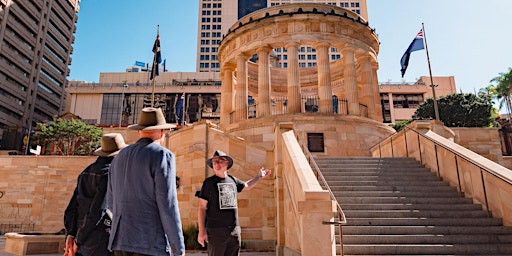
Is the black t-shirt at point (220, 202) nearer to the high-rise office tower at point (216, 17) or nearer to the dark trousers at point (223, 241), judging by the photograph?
the dark trousers at point (223, 241)

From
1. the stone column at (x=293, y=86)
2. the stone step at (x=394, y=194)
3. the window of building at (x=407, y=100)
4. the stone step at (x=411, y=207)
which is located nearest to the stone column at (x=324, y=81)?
the stone column at (x=293, y=86)

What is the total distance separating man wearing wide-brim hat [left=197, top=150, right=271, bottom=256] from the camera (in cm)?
445

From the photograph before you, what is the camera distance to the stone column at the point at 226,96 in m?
23.7

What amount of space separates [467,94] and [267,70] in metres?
24.4

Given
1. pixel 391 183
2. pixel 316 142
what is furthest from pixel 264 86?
pixel 391 183

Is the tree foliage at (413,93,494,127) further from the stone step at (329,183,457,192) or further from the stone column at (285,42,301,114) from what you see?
the stone step at (329,183,457,192)

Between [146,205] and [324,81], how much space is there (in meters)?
19.1

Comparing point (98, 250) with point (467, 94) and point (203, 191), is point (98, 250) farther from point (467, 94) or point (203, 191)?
point (467, 94)

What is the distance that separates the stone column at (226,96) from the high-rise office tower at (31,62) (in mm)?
38937

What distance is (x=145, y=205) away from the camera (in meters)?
2.95

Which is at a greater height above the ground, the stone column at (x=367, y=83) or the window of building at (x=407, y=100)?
the window of building at (x=407, y=100)

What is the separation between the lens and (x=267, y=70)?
21.6 m

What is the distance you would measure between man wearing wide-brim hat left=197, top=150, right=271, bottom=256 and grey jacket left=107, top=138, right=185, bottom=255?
1628 mm

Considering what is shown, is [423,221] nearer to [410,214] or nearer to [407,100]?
[410,214]
